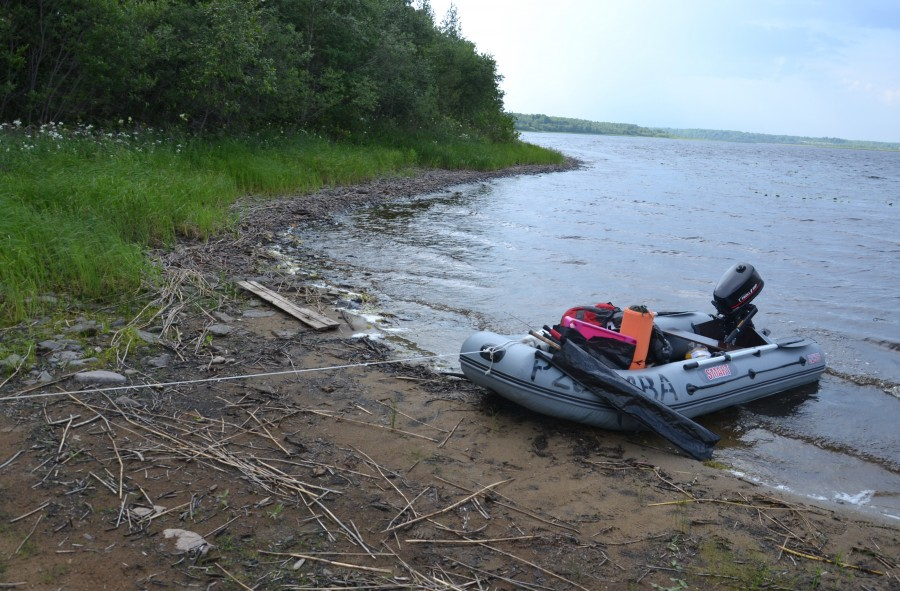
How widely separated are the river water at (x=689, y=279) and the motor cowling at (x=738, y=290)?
93 cm

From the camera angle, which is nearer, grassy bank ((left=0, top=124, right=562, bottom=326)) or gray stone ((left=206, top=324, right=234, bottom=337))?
gray stone ((left=206, top=324, right=234, bottom=337))

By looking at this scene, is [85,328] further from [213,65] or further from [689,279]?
[213,65]

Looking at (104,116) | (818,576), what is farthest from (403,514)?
(104,116)

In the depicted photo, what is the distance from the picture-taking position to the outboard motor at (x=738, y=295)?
22.1ft

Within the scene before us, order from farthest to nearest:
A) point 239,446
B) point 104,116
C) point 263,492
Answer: point 104,116 → point 239,446 → point 263,492

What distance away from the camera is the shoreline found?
3.13 meters

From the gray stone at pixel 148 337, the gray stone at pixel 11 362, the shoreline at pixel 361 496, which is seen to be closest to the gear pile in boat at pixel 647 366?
the shoreline at pixel 361 496

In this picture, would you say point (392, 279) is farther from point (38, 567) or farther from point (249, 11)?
point (249, 11)

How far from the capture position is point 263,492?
3.63m

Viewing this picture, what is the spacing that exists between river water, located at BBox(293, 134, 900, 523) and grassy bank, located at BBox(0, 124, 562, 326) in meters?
1.93

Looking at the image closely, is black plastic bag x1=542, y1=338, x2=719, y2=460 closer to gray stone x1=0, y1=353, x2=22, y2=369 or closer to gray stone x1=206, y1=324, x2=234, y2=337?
gray stone x1=206, y1=324, x2=234, y2=337

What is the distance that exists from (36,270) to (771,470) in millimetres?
6110

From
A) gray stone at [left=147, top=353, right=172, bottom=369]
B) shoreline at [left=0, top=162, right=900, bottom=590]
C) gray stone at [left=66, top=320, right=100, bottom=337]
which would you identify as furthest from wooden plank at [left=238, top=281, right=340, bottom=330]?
gray stone at [left=66, top=320, right=100, bottom=337]

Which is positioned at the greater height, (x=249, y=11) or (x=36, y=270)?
(x=249, y=11)
